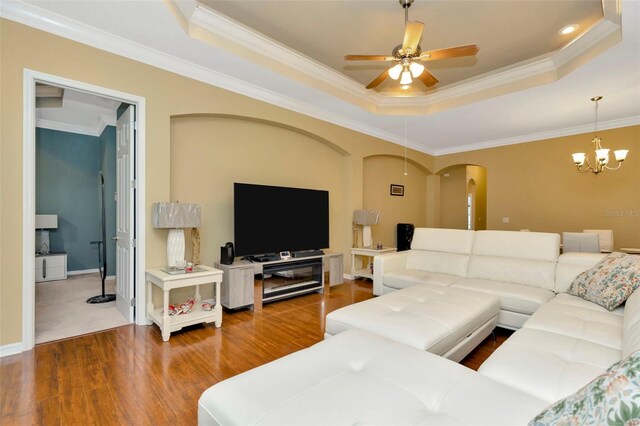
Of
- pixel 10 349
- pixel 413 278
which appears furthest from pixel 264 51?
pixel 10 349

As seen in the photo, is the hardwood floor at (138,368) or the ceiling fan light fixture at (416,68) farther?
the ceiling fan light fixture at (416,68)

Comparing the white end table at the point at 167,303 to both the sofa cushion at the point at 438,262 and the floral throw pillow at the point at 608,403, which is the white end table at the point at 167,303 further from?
the floral throw pillow at the point at 608,403

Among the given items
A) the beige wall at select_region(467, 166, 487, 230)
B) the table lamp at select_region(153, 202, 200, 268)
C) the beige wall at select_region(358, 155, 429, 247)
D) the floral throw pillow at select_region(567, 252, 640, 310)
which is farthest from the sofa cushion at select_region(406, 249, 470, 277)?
the beige wall at select_region(467, 166, 487, 230)

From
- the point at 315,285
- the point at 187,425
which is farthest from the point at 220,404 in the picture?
the point at 315,285

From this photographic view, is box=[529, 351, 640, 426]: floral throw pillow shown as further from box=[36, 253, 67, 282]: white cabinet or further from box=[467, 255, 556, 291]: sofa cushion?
box=[36, 253, 67, 282]: white cabinet

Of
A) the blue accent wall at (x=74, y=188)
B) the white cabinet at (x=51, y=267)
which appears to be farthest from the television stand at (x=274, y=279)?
the white cabinet at (x=51, y=267)

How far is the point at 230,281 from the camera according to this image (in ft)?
11.1

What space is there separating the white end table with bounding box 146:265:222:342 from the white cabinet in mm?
3407

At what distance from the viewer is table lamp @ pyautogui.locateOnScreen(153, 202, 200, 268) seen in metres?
2.88

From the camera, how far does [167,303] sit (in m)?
2.66

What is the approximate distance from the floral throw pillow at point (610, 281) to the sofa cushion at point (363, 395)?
5.58 feet

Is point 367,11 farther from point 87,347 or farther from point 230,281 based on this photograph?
point 87,347

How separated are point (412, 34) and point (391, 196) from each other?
4.25 meters

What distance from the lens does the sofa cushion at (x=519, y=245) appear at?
3.13 m
